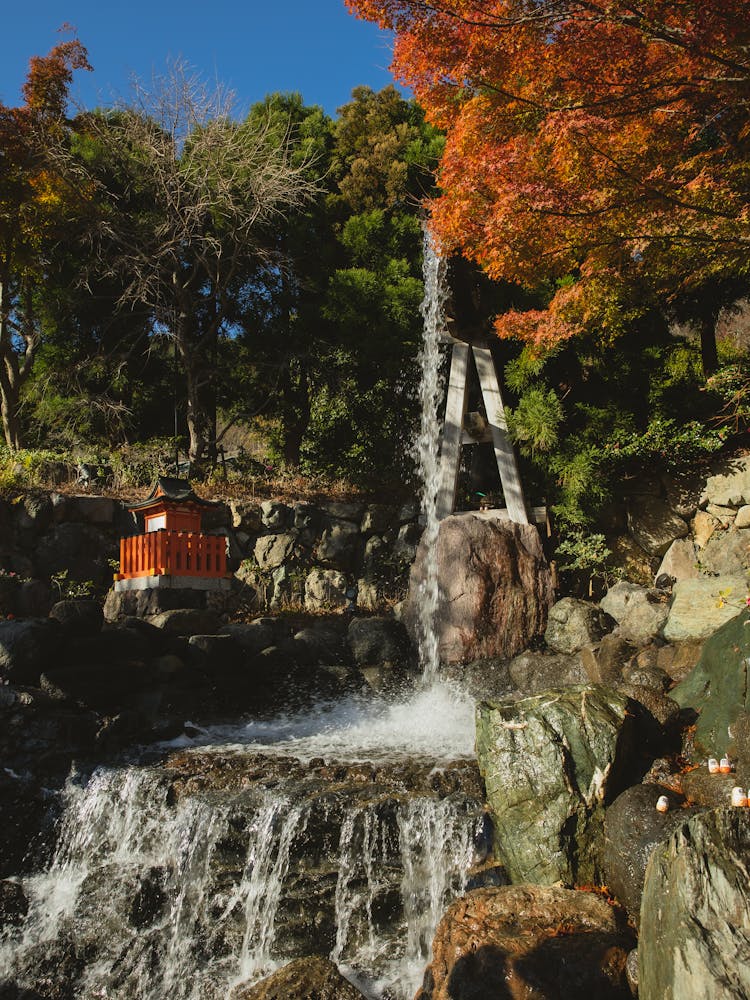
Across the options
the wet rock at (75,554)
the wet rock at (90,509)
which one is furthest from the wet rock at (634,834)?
the wet rock at (90,509)

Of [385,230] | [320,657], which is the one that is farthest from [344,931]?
[385,230]

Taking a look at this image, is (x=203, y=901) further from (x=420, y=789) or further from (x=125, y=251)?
(x=125, y=251)

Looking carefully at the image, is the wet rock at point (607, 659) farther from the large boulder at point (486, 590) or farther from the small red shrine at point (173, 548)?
the small red shrine at point (173, 548)

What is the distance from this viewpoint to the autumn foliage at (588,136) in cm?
638

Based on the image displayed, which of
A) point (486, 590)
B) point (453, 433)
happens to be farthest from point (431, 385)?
point (486, 590)

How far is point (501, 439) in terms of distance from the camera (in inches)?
435

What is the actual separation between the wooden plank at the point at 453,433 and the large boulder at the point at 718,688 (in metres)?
5.11

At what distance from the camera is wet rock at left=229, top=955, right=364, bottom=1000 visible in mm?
4051

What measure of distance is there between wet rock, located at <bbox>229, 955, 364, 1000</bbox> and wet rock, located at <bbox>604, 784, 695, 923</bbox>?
1675mm

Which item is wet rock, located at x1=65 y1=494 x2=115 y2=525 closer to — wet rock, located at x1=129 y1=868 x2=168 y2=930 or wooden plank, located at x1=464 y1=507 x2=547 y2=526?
wooden plank, located at x1=464 y1=507 x2=547 y2=526

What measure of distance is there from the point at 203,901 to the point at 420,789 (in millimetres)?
1837

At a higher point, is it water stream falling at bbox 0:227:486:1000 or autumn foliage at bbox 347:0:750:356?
autumn foliage at bbox 347:0:750:356

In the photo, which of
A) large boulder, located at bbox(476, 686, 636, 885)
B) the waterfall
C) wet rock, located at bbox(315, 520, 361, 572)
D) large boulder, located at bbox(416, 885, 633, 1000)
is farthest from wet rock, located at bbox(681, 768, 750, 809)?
wet rock, located at bbox(315, 520, 361, 572)

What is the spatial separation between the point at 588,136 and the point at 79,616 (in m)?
7.47
